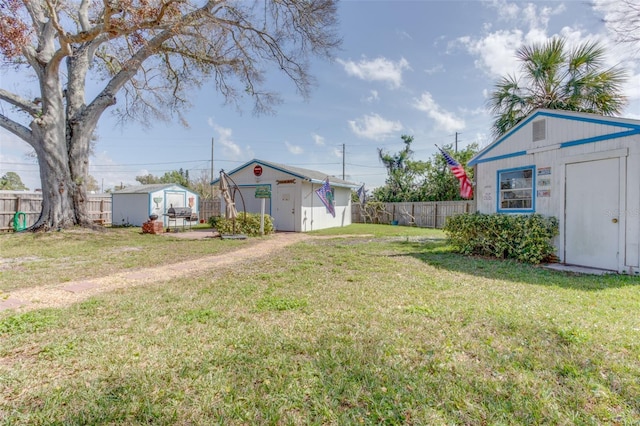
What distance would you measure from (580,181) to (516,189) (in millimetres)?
1439

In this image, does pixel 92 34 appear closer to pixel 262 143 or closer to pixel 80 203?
pixel 80 203

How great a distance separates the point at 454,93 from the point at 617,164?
873 centimetres

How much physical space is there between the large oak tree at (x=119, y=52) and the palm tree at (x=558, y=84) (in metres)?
6.46

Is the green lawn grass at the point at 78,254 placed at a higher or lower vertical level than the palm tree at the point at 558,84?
lower

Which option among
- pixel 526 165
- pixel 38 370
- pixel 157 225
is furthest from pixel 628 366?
pixel 157 225

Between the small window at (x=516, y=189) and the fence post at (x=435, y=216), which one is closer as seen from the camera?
the small window at (x=516, y=189)

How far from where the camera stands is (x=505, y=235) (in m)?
6.99

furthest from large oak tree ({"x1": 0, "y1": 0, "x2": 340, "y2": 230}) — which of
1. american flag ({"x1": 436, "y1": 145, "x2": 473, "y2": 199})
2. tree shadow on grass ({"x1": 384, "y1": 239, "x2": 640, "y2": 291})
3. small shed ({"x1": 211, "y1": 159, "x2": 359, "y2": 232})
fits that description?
tree shadow on grass ({"x1": 384, "y1": 239, "x2": 640, "y2": 291})

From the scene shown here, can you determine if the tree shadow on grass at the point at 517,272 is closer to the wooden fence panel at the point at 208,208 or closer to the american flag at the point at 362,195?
the american flag at the point at 362,195

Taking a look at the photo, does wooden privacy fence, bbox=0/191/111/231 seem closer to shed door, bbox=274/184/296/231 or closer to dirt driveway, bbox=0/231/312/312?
shed door, bbox=274/184/296/231

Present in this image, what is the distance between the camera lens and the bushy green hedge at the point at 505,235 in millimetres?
6449

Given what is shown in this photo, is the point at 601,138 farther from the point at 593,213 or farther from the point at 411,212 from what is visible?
the point at 411,212

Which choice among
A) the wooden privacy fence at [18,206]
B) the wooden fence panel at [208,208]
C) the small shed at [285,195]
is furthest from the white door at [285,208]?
the wooden privacy fence at [18,206]

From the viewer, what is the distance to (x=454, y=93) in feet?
43.0
